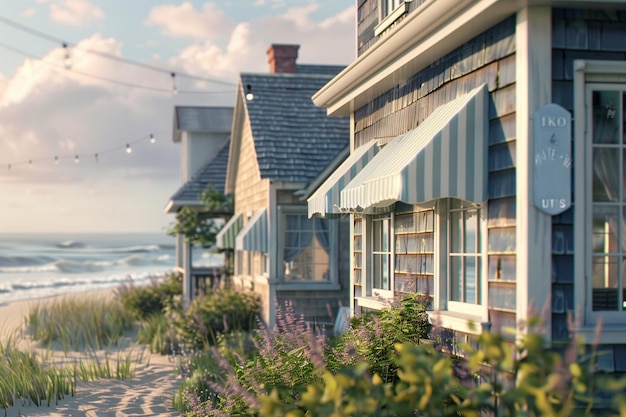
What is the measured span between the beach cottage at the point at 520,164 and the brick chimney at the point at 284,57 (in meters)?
13.3

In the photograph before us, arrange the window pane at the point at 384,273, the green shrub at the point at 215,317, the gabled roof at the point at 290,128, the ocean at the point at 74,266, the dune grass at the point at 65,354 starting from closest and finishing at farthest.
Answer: the window pane at the point at 384,273, the dune grass at the point at 65,354, the green shrub at the point at 215,317, the gabled roof at the point at 290,128, the ocean at the point at 74,266

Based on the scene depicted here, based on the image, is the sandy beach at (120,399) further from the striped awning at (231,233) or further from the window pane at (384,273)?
the striped awning at (231,233)

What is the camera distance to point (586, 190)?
20.3 feet

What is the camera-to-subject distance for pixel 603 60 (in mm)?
6227

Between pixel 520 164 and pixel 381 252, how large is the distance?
152 inches

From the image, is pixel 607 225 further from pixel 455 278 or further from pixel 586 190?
pixel 455 278

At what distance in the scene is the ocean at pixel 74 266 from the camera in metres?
41.8

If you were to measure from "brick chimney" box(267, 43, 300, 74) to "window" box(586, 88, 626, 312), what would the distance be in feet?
50.3

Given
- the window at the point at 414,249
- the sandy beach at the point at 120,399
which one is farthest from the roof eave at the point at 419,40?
the sandy beach at the point at 120,399

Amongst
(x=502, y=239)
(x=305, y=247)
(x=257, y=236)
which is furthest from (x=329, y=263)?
(x=502, y=239)

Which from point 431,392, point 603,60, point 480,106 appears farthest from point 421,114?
point 431,392

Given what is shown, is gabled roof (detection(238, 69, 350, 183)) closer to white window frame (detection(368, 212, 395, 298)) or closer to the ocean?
white window frame (detection(368, 212, 395, 298))

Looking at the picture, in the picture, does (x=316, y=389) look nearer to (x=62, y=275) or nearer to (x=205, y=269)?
(x=205, y=269)

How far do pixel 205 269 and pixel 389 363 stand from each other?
51.8ft
